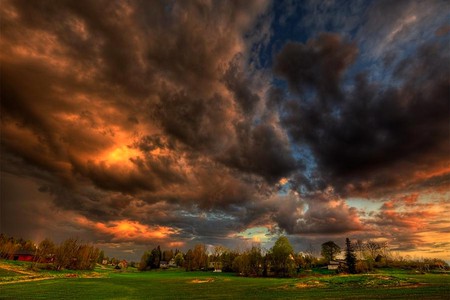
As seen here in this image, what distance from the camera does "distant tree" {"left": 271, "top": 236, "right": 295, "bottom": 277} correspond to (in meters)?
130

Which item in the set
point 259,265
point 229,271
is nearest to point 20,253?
point 229,271

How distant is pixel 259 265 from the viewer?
143125 mm

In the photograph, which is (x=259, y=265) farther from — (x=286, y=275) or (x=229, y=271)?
(x=229, y=271)

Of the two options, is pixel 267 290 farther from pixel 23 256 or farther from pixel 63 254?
pixel 23 256

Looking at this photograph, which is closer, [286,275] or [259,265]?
[286,275]

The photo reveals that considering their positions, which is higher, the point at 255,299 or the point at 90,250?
the point at 90,250

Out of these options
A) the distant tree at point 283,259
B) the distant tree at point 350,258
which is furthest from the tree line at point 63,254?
the distant tree at point 350,258

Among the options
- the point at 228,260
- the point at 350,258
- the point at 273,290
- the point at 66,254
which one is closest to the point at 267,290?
the point at 273,290

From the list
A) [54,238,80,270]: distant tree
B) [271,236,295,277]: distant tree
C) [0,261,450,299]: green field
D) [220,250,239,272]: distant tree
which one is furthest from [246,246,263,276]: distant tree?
[54,238,80,270]: distant tree

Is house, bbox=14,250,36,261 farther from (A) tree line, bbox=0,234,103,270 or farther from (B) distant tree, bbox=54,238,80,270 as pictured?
(B) distant tree, bbox=54,238,80,270

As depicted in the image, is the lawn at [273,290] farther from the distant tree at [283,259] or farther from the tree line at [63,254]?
the tree line at [63,254]

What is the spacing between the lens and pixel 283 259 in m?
134

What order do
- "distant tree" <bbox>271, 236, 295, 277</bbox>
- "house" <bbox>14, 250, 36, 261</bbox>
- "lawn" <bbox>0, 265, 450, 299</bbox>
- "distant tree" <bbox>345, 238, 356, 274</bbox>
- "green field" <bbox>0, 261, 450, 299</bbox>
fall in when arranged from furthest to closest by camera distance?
"house" <bbox>14, 250, 36, 261</bbox> → "distant tree" <bbox>345, 238, 356, 274</bbox> → "distant tree" <bbox>271, 236, 295, 277</bbox> → "green field" <bbox>0, 261, 450, 299</bbox> → "lawn" <bbox>0, 265, 450, 299</bbox>

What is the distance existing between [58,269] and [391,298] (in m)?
168
